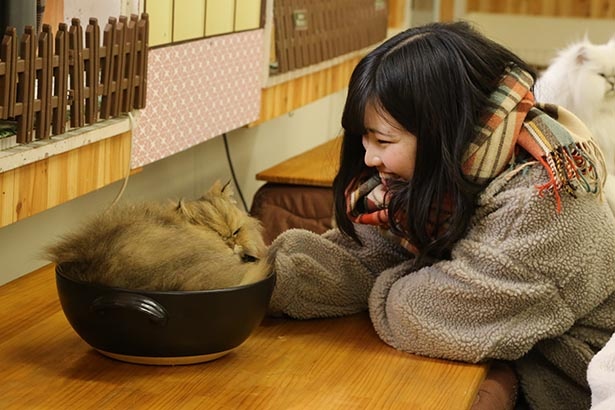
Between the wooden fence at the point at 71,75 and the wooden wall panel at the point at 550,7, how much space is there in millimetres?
4557

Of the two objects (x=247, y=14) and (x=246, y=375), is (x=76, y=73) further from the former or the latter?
(x=247, y=14)

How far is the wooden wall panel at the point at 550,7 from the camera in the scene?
5.78 m

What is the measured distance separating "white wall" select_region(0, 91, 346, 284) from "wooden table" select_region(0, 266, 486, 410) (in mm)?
216

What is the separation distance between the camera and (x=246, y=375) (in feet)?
4.32

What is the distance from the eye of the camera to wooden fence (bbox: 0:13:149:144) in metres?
1.37

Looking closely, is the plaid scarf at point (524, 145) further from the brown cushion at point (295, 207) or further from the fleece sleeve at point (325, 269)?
the brown cushion at point (295, 207)

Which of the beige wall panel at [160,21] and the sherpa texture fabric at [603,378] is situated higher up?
the beige wall panel at [160,21]

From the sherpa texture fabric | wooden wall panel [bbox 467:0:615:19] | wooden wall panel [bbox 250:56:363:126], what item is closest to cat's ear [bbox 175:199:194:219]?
the sherpa texture fabric

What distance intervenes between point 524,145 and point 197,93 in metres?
0.82

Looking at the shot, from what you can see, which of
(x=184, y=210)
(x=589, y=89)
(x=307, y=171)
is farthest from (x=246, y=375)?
(x=589, y=89)

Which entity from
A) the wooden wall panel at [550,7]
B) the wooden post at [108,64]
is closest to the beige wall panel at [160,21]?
the wooden post at [108,64]

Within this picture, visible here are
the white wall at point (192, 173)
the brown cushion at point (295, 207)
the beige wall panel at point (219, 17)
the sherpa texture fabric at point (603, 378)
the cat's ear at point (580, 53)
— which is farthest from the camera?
the cat's ear at point (580, 53)

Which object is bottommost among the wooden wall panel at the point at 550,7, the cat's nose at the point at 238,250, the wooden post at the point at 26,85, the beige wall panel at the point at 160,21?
the cat's nose at the point at 238,250

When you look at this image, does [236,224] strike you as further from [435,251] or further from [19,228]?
[19,228]
